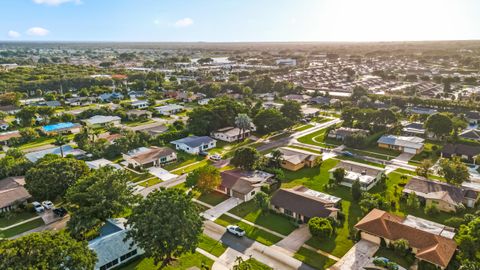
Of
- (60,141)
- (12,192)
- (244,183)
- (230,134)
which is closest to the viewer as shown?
(12,192)

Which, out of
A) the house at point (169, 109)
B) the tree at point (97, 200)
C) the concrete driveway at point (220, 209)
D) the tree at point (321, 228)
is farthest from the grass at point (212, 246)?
the house at point (169, 109)

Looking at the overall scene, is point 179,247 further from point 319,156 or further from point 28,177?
point 319,156

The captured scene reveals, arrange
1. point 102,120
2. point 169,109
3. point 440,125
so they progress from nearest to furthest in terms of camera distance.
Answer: point 440,125
point 102,120
point 169,109

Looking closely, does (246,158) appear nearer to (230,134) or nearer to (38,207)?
(230,134)

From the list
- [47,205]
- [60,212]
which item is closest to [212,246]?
[60,212]

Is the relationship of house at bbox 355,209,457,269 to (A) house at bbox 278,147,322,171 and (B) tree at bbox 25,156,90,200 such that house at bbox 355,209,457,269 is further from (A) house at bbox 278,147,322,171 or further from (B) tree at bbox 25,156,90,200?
(B) tree at bbox 25,156,90,200

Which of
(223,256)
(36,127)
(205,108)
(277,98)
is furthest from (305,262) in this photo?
(277,98)

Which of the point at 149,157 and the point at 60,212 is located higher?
the point at 149,157

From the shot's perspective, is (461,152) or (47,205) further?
(461,152)
